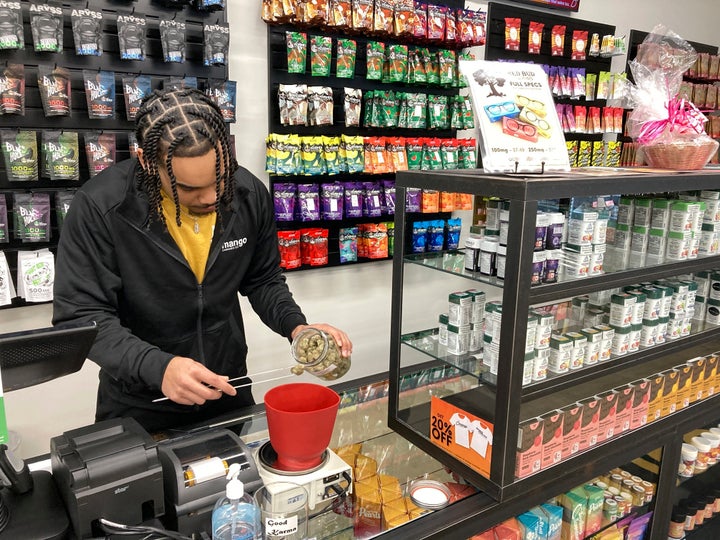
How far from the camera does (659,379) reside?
200 cm

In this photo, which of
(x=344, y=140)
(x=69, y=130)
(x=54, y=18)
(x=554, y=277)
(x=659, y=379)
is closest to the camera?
(x=554, y=277)

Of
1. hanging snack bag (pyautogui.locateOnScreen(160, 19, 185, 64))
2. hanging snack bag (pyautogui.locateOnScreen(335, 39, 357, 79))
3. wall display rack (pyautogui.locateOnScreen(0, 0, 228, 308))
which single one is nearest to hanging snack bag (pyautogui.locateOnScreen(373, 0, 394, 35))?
hanging snack bag (pyautogui.locateOnScreen(335, 39, 357, 79))

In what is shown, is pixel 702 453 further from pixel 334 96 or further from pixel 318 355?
pixel 334 96

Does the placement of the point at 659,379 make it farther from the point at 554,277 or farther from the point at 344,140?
the point at 344,140

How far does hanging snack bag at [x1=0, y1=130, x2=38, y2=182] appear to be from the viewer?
2605 millimetres

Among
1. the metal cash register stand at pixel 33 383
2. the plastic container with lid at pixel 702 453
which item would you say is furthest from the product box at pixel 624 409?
the metal cash register stand at pixel 33 383

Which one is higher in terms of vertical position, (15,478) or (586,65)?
(586,65)

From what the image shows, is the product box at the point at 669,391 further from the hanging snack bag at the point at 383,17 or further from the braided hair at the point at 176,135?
the hanging snack bag at the point at 383,17

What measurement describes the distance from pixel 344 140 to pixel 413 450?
224 centimetres

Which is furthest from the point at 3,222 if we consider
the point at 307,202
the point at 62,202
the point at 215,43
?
the point at 307,202

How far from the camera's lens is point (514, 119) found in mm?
1520

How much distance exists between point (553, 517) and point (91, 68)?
2.77 meters

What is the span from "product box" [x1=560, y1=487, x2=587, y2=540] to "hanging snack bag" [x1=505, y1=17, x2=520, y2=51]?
10.6 feet

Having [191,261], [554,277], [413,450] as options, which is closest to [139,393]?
[191,261]
